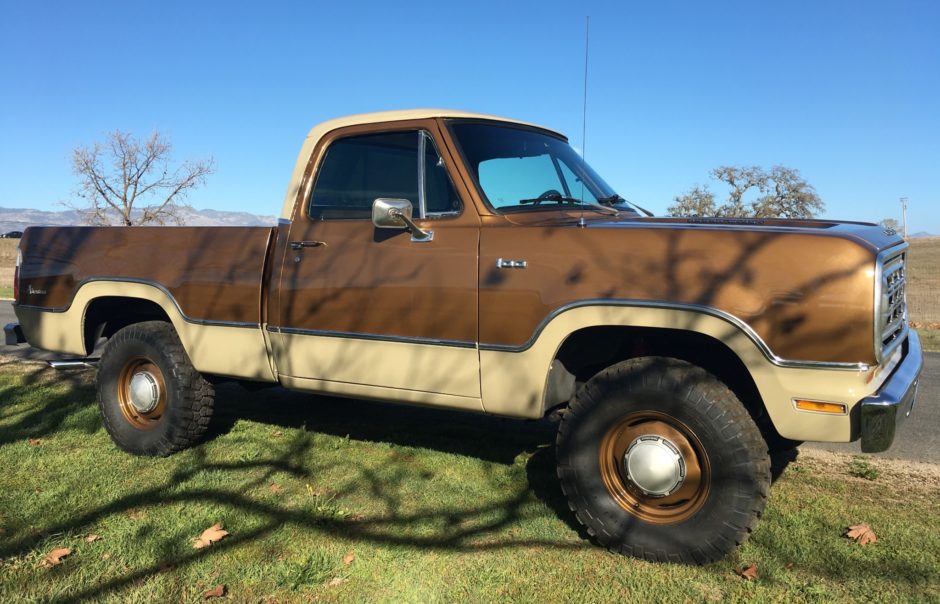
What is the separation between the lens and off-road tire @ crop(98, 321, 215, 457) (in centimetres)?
462

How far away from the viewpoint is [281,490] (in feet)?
13.4

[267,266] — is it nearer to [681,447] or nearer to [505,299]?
[505,299]

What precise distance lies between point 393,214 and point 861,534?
2808 millimetres

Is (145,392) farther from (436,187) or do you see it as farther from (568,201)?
(568,201)

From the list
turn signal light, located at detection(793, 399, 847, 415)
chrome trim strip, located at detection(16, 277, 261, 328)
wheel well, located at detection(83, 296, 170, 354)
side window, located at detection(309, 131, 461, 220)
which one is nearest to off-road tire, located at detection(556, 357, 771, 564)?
turn signal light, located at detection(793, 399, 847, 415)

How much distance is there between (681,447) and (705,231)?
99 cm

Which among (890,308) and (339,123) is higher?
(339,123)

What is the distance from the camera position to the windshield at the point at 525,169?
12.8ft

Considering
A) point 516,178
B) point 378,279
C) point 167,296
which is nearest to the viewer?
point 378,279

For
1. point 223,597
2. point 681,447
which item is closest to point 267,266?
point 223,597

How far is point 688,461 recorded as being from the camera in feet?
10.4

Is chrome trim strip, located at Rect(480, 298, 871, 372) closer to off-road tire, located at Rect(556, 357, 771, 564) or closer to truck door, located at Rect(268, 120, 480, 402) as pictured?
off-road tire, located at Rect(556, 357, 771, 564)

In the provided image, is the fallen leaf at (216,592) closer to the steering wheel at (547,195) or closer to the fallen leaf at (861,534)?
the steering wheel at (547,195)

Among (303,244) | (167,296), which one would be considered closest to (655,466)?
(303,244)
